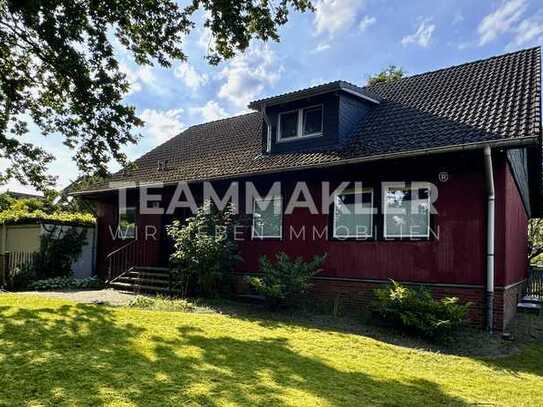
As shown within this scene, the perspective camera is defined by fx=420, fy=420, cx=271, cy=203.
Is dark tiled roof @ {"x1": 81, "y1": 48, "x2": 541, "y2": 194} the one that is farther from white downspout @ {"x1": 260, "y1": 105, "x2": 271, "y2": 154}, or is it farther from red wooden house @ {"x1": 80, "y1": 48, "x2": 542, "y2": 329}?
white downspout @ {"x1": 260, "y1": 105, "x2": 271, "y2": 154}

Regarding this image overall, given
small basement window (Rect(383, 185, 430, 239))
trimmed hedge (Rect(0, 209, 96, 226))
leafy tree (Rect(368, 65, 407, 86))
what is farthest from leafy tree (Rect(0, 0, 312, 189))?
leafy tree (Rect(368, 65, 407, 86))

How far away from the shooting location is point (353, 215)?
9.88 meters

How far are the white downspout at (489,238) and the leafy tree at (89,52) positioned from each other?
16.0 feet

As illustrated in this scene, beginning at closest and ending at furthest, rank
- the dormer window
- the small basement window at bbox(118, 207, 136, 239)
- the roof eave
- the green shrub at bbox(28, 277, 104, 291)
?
the roof eave → the dormer window → the green shrub at bbox(28, 277, 104, 291) → the small basement window at bbox(118, 207, 136, 239)

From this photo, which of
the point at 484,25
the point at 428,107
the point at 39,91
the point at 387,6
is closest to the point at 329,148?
the point at 428,107

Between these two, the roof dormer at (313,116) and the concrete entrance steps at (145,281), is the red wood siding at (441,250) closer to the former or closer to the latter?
the roof dormer at (313,116)

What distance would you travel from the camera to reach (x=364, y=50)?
9.92 meters

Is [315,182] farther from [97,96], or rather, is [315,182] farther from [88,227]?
[88,227]

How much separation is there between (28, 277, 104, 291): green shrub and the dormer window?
7.67 metres

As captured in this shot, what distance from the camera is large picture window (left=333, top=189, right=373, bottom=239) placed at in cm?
966

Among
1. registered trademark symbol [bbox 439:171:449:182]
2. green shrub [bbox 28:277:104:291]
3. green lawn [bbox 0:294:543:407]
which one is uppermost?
registered trademark symbol [bbox 439:171:449:182]

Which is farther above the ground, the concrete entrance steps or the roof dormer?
the roof dormer

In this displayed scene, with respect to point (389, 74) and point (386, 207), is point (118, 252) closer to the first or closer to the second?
point (386, 207)

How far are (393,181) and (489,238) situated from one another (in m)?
2.32
